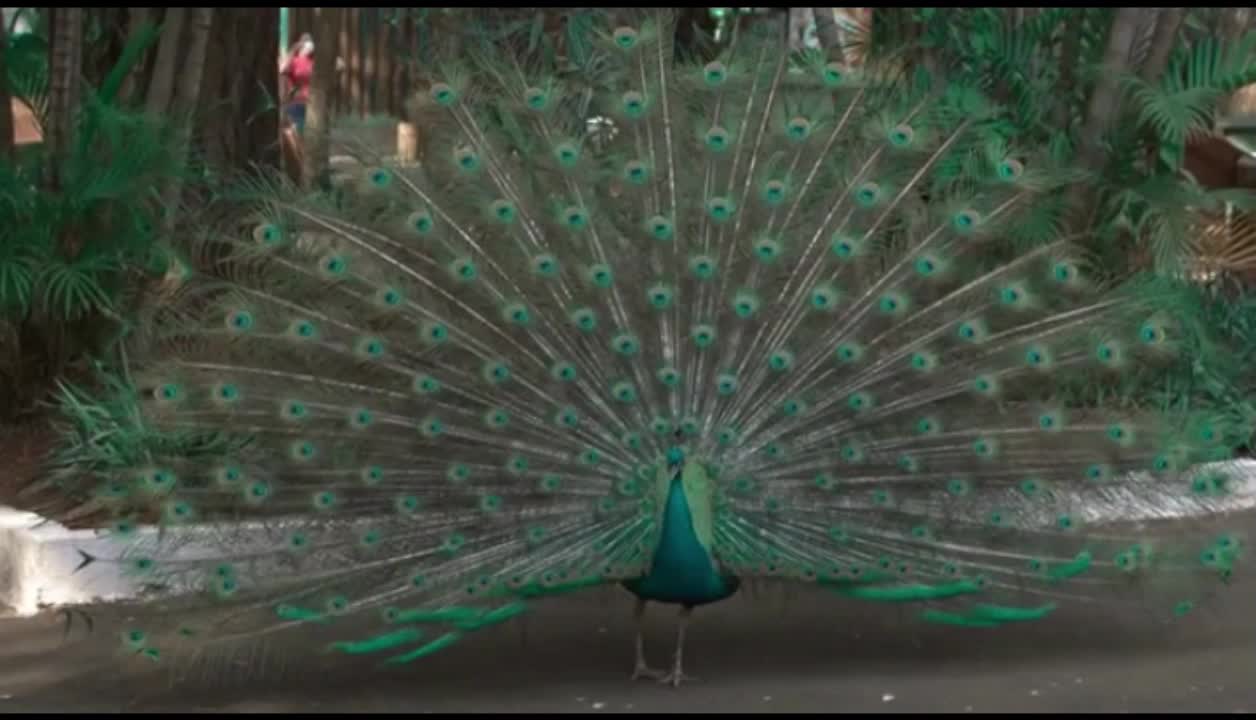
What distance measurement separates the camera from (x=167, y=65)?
9.00 m

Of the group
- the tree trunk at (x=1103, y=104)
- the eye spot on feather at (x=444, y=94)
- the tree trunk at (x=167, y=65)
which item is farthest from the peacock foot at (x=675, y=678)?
the tree trunk at (x=167, y=65)

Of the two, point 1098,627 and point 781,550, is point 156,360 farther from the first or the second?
point 1098,627

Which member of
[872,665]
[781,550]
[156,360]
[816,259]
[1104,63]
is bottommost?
[872,665]

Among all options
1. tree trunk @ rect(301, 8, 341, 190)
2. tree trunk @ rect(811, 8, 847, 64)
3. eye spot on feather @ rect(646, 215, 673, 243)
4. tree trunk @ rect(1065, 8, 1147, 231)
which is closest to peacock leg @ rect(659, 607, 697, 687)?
eye spot on feather @ rect(646, 215, 673, 243)

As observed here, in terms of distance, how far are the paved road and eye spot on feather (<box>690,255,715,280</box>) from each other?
4.26ft

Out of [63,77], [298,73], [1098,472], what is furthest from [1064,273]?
[298,73]

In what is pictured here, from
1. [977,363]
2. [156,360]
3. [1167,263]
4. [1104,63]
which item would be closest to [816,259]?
[977,363]

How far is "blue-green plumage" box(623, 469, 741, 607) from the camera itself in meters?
5.47

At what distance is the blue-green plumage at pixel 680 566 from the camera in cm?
547

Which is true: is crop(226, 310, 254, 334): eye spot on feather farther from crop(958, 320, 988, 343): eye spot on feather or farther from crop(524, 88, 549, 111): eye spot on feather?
crop(958, 320, 988, 343): eye spot on feather

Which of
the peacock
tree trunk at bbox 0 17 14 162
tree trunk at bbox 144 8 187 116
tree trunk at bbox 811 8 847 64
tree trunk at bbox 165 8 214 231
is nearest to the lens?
the peacock

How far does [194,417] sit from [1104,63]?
540 cm

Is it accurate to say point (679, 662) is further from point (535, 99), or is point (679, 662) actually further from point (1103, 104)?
point (1103, 104)

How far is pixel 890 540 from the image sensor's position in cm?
565
